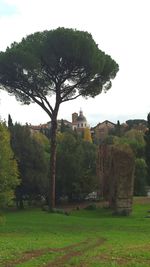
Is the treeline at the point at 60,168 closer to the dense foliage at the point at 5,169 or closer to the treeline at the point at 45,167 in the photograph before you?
the treeline at the point at 45,167

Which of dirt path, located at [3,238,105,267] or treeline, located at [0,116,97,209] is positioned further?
treeline, located at [0,116,97,209]

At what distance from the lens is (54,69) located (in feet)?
135

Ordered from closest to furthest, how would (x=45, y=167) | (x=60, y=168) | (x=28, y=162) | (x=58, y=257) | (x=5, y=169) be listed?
(x=58, y=257) → (x=5, y=169) → (x=28, y=162) → (x=45, y=167) → (x=60, y=168)

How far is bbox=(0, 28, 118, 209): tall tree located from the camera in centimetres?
3975

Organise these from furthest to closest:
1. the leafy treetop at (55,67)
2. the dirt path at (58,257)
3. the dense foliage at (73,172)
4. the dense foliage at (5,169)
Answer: the dense foliage at (73,172), the leafy treetop at (55,67), the dense foliage at (5,169), the dirt path at (58,257)

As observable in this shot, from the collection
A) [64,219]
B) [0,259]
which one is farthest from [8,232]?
[0,259]

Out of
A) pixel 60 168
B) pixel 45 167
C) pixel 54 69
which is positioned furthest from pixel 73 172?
pixel 54 69

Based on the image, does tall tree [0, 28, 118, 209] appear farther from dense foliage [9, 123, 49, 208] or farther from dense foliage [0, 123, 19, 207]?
dense foliage [0, 123, 19, 207]

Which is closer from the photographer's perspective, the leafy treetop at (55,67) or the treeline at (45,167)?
the leafy treetop at (55,67)

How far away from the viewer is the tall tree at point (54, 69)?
39750mm

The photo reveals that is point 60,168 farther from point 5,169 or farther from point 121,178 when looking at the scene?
point 5,169

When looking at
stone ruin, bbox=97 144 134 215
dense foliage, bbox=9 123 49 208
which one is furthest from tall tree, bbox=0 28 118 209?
dense foliage, bbox=9 123 49 208

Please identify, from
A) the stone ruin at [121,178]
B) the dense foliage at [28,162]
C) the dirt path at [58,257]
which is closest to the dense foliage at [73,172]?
the dense foliage at [28,162]

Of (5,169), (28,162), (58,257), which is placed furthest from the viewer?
(28,162)
